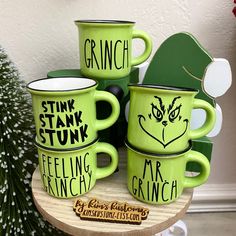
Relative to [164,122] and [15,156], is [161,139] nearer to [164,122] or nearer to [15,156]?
[164,122]

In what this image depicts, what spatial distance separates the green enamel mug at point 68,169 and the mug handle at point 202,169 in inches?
4.7

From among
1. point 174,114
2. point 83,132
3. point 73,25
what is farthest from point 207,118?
point 73,25

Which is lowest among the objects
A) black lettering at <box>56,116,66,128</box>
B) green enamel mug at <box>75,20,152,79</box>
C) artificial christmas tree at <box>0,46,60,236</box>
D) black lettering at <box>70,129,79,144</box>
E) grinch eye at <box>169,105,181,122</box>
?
artificial christmas tree at <box>0,46,60,236</box>

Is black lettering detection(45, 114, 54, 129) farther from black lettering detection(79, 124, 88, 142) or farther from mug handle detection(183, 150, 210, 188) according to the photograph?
mug handle detection(183, 150, 210, 188)

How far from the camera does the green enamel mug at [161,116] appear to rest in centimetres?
36

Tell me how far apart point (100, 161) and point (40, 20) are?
0.29 meters

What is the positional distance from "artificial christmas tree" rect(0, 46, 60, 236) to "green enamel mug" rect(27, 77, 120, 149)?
5.3 inches

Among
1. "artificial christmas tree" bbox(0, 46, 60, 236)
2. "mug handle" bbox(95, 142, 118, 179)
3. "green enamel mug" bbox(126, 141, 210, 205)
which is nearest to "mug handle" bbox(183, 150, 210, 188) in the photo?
"green enamel mug" bbox(126, 141, 210, 205)

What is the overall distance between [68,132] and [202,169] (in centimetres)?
19

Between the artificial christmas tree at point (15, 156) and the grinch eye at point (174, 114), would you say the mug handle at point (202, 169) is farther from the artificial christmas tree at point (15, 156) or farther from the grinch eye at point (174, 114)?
the artificial christmas tree at point (15, 156)

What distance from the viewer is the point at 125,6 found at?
0.59 metres

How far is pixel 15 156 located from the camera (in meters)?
0.54

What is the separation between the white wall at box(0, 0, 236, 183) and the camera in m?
0.58

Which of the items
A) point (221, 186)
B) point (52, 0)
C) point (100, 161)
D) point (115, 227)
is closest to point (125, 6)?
point (52, 0)
